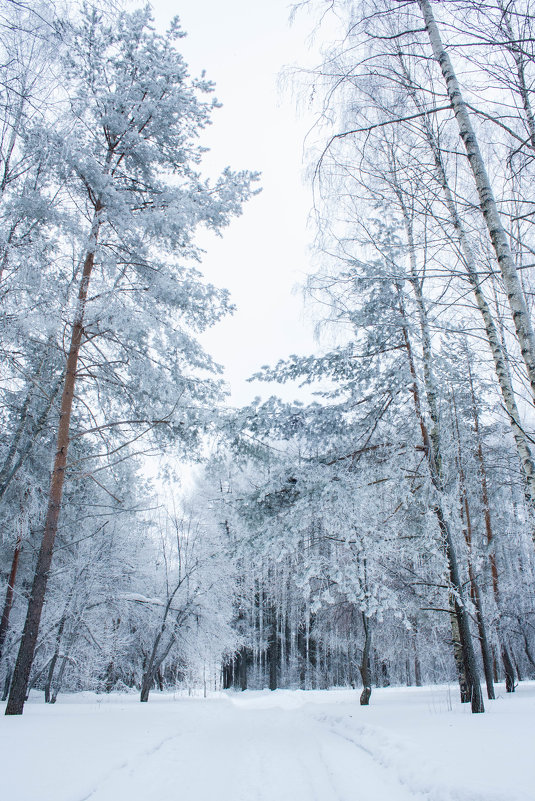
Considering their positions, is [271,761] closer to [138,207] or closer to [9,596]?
[138,207]

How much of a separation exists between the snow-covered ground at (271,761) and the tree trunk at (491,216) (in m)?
3.35

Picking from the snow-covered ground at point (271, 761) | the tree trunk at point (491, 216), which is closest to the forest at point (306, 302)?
the tree trunk at point (491, 216)

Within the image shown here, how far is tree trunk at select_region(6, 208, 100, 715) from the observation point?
261 inches

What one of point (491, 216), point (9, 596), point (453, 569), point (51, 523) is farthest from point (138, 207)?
point (9, 596)

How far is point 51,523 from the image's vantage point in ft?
23.7

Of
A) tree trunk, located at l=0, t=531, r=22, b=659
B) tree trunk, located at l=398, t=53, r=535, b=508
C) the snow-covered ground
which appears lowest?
the snow-covered ground

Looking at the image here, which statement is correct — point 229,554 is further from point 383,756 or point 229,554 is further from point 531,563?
point 531,563

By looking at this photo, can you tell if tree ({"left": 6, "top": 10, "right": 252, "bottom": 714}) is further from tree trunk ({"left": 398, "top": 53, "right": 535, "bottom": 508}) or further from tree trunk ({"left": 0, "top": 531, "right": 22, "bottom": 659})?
tree trunk ({"left": 0, "top": 531, "right": 22, "bottom": 659})

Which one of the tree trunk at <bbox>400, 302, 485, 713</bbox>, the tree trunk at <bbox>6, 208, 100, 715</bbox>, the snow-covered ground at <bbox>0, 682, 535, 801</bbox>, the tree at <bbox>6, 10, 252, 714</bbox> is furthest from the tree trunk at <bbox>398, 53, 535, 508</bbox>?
the tree trunk at <bbox>6, 208, 100, 715</bbox>

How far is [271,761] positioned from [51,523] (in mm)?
4677

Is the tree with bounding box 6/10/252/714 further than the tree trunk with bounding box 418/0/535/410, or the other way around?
the tree with bounding box 6/10/252/714

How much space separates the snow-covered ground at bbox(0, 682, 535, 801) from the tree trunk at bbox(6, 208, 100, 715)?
1.51 feet

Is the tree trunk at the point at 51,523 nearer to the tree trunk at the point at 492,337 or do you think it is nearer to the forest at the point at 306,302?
the forest at the point at 306,302

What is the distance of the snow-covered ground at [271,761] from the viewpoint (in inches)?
138
